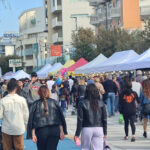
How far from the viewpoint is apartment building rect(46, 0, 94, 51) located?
297ft

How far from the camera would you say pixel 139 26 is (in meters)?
62.1

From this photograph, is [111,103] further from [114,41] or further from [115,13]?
[115,13]

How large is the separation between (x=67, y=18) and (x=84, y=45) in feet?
109

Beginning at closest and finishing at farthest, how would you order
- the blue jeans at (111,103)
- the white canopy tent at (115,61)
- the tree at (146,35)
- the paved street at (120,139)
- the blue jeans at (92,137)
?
the blue jeans at (92,137), the paved street at (120,139), the blue jeans at (111,103), the white canopy tent at (115,61), the tree at (146,35)

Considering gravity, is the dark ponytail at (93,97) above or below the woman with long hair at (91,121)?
above

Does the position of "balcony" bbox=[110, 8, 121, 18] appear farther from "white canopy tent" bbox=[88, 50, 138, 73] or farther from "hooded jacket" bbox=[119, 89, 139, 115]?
"hooded jacket" bbox=[119, 89, 139, 115]

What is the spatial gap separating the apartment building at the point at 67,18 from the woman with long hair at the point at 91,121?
8000 centimetres

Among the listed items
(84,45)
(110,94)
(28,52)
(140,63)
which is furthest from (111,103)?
(28,52)

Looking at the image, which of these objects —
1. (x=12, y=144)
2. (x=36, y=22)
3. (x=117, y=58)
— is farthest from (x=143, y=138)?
(x=36, y=22)

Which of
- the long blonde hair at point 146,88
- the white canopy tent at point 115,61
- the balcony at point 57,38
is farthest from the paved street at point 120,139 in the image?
the balcony at point 57,38

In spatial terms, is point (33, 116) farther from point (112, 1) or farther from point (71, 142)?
point (112, 1)

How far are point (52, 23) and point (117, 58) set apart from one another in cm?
6276

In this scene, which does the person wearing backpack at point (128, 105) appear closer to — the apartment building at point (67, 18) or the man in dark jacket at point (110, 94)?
the man in dark jacket at point (110, 94)

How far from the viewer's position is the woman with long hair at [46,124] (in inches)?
346
